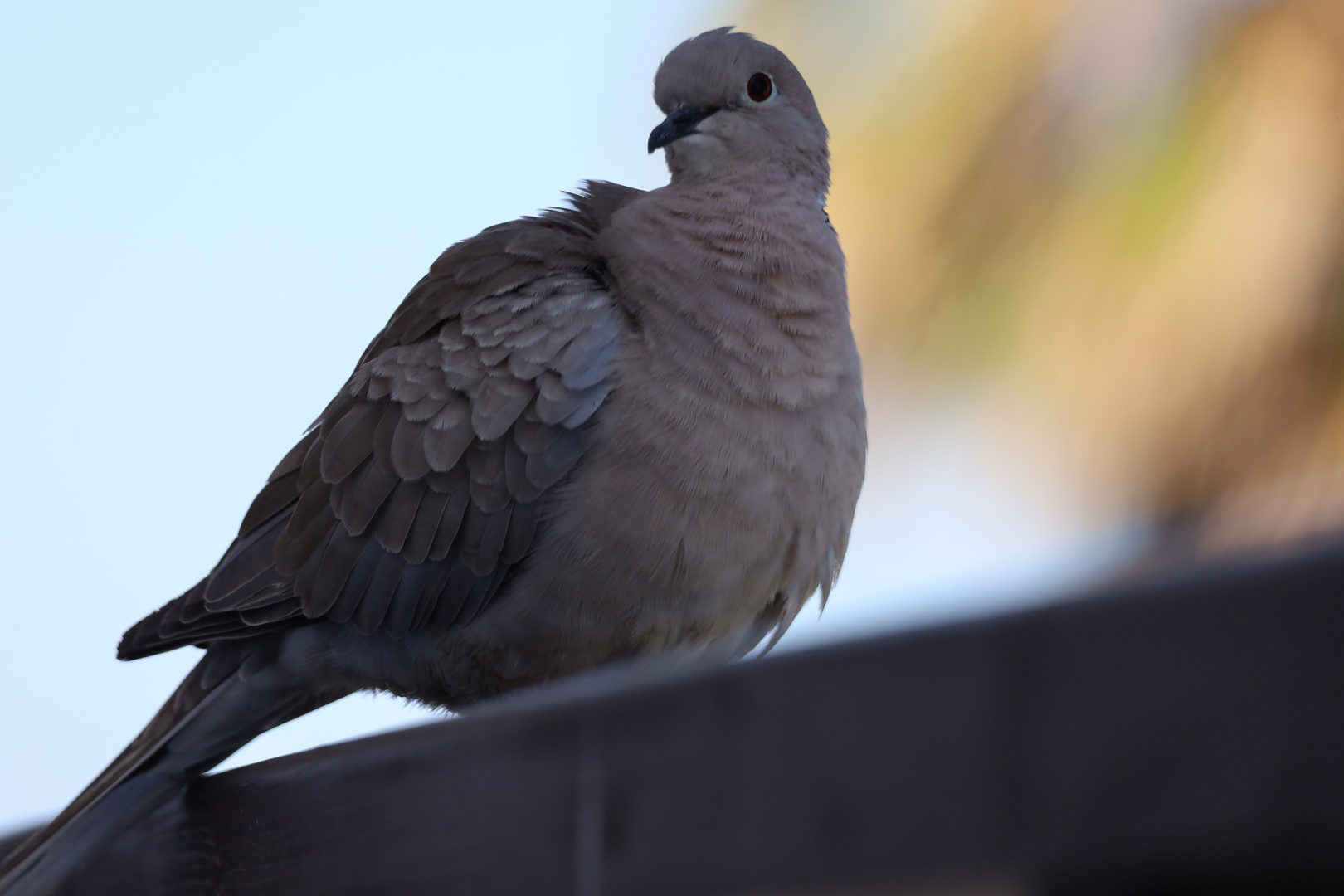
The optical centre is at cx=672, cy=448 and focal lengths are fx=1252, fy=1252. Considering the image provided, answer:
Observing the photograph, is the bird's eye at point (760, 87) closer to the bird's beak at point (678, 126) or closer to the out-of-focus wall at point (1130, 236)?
the bird's beak at point (678, 126)

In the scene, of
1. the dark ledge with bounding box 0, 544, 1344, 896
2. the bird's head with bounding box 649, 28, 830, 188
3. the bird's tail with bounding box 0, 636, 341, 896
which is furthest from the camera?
the bird's head with bounding box 649, 28, 830, 188

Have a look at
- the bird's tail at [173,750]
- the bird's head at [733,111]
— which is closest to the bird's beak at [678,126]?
the bird's head at [733,111]

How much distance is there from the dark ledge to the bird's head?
1.96 m

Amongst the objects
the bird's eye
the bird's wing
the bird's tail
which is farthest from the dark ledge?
the bird's eye

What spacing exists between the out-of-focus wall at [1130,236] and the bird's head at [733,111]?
1.63 metres

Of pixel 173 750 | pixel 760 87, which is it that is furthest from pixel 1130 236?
pixel 173 750

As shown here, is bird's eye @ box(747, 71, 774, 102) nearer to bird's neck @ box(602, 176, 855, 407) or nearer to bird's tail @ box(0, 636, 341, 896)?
bird's neck @ box(602, 176, 855, 407)

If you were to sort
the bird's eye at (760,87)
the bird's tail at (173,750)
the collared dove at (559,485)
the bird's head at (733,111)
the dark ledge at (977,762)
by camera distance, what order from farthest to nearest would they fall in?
the bird's eye at (760,87) → the bird's head at (733,111) → the collared dove at (559,485) → the bird's tail at (173,750) → the dark ledge at (977,762)

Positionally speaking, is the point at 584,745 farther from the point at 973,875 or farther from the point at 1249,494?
the point at 1249,494

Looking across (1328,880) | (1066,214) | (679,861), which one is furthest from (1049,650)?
(1066,214)

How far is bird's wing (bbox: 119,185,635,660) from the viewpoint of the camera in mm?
2371

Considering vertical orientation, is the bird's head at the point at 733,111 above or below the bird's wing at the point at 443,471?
above

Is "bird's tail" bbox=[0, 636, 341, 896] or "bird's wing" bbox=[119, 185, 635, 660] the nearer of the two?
"bird's tail" bbox=[0, 636, 341, 896]

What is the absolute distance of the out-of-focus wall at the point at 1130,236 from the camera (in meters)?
4.43
